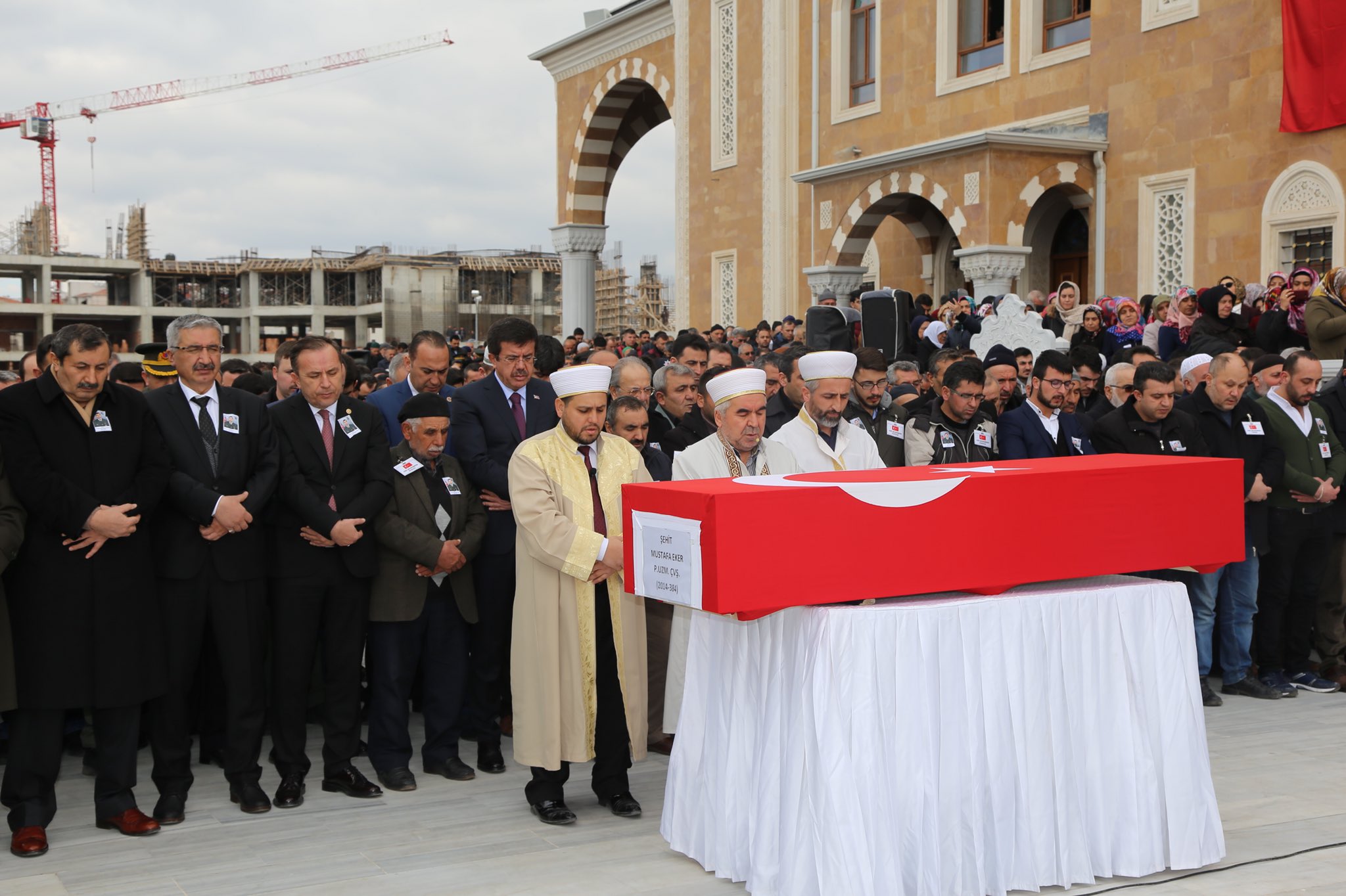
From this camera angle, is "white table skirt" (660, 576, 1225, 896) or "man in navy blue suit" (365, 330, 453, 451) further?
"man in navy blue suit" (365, 330, 453, 451)

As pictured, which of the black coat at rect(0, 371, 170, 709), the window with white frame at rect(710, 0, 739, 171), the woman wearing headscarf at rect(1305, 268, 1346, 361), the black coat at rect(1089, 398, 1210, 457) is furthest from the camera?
the window with white frame at rect(710, 0, 739, 171)

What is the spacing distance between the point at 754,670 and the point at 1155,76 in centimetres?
1196

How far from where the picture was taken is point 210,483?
5.05 meters

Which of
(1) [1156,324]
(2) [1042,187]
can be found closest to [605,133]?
(2) [1042,187]

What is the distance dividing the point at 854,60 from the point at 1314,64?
7959mm

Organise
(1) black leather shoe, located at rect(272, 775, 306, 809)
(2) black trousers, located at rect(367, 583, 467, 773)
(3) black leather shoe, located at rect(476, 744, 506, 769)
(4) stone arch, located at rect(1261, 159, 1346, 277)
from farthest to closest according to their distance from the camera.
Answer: (4) stone arch, located at rect(1261, 159, 1346, 277) → (3) black leather shoe, located at rect(476, 744, 506, 769) → (2) black trousers, located at rect(367, 583, 467, 773) → (1) black leather shoe, located at rect(272, 775, 306, 809)

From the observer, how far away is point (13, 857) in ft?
14.9

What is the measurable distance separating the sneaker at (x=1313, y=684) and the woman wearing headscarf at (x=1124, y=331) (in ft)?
13.4

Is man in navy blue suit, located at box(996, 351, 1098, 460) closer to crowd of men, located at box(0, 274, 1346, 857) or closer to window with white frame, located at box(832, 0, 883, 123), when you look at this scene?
crowd of men, located at box(0, 274, 1346, 857)

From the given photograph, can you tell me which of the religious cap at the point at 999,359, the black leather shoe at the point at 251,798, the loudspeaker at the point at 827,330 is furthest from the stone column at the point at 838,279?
the black leather shoe at the point at 251,798

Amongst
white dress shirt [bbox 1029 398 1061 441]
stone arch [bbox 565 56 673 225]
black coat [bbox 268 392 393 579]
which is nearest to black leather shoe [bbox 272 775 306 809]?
black coat [bbox 268 392 393 579]

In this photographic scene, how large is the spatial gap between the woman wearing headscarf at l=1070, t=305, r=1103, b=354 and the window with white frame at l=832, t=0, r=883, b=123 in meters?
8.24

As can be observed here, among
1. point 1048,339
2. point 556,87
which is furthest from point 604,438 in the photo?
point 556,87

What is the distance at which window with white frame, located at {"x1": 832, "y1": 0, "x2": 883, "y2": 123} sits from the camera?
60.9 ft
